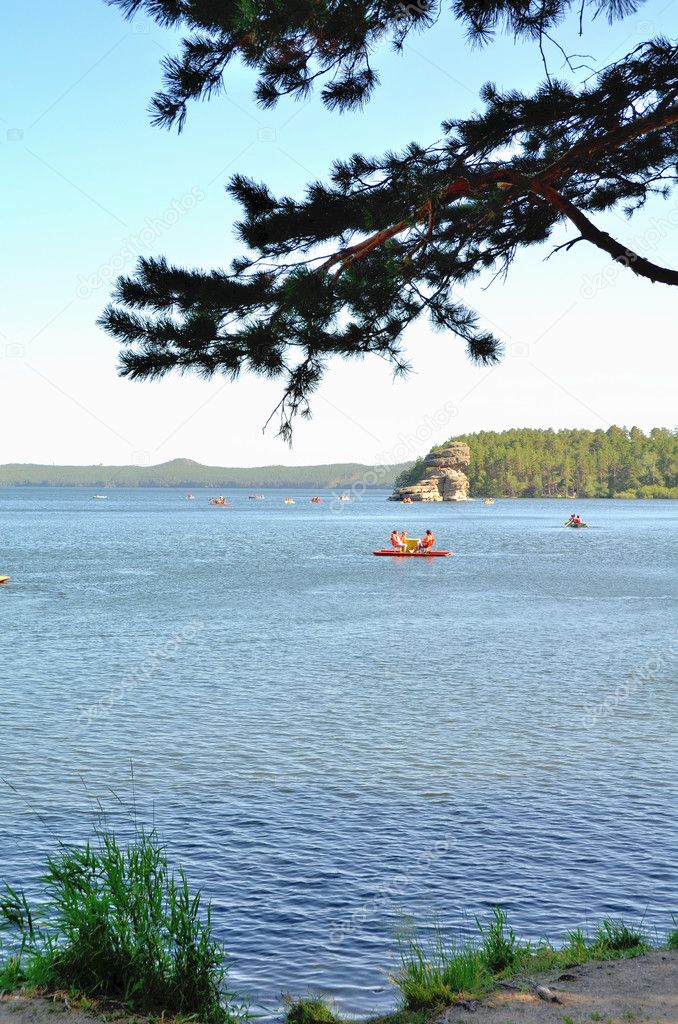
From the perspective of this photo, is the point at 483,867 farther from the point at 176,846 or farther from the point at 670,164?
the point at 670,164

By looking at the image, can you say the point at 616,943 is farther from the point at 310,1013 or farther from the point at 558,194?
the point at 558,194

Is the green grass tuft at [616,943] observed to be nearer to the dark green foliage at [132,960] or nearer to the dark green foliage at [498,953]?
the dark green foliage at [498,953]
